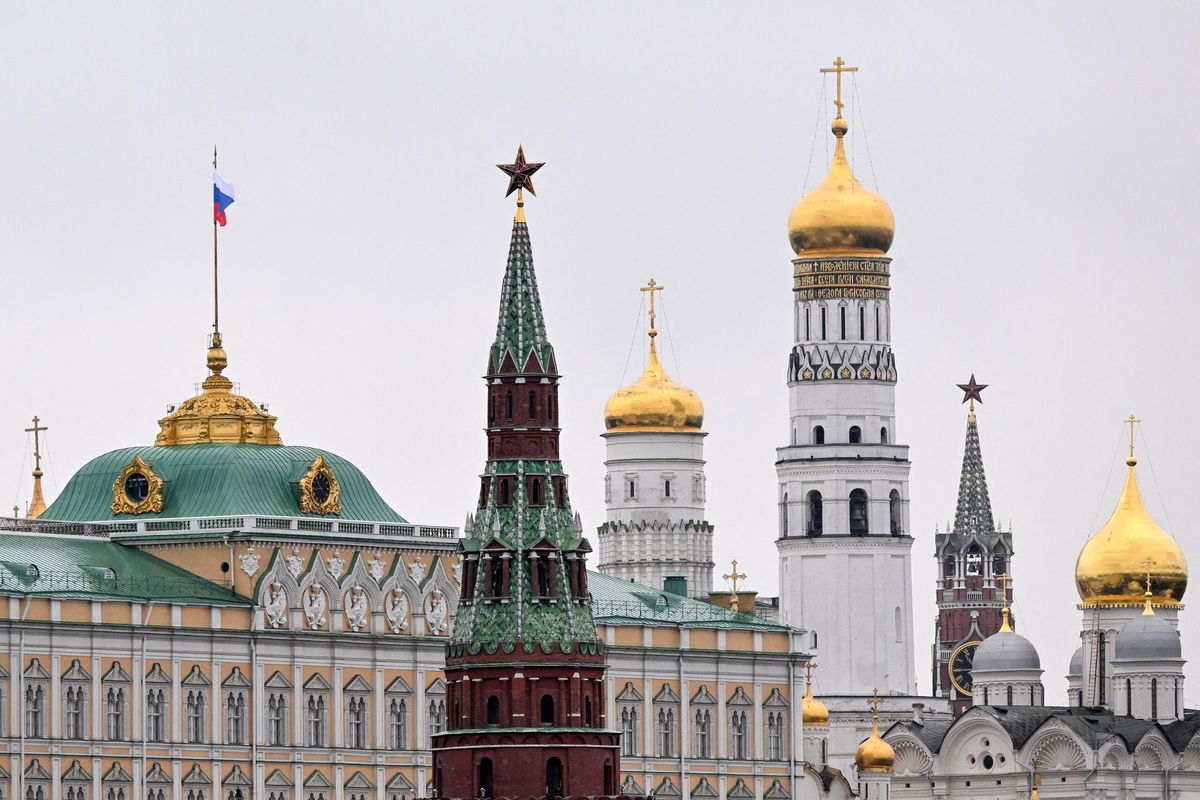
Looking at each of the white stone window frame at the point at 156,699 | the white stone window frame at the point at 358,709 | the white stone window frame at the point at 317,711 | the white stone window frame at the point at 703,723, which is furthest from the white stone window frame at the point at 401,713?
the white stone window frame at the point at 703,723

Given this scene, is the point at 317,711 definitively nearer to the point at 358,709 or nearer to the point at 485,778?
the point at 358,709

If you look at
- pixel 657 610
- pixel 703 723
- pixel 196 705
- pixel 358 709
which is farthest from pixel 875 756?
pixel 196 705

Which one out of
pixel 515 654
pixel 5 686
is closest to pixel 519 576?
pixel 515 654

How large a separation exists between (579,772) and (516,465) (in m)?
7.74

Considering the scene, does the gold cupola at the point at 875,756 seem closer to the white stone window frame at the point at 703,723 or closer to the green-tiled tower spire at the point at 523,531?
the white stone window frame at the point at 703,723

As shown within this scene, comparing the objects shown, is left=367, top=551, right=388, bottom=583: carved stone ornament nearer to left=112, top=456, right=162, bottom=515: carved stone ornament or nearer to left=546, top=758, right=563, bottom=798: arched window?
left=112, top=456, right=162, bottom=515: carved stone ornament

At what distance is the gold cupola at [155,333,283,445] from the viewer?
160 meters

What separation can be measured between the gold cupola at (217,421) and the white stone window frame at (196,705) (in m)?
10.4

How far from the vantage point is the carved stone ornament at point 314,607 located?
509 feet

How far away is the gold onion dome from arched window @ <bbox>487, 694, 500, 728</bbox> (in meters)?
67.2

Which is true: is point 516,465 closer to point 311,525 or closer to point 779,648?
point 311,525

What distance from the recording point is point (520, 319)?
122375 mm

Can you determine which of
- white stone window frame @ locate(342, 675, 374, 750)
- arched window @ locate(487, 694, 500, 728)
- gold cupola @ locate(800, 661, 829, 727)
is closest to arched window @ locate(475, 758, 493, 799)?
arched window @ locate(487, 694, 500, 728)

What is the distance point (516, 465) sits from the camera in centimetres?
12019
